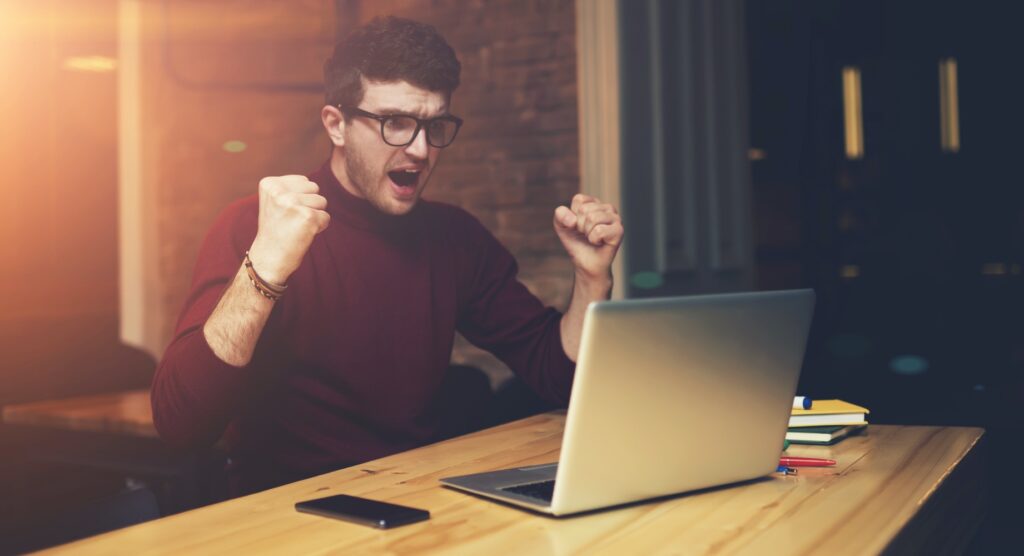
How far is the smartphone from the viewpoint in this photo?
3.77 feet

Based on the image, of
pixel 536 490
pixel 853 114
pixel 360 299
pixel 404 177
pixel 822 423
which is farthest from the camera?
pixel 853 114

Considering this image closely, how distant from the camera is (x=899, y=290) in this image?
5.59 meters

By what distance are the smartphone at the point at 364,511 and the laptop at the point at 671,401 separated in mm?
128

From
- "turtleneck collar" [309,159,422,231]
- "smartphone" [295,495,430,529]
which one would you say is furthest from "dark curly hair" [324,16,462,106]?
"smartphone" [295,495,430,529]

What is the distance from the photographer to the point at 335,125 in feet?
7.45

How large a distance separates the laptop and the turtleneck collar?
922 millimetres

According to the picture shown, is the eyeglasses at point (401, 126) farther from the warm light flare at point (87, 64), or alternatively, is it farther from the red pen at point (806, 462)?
the warm light flare at point (87, 64)

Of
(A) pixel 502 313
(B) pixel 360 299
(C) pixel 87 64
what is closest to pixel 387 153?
(B) pixel 360 299

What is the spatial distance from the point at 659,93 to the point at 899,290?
2.99 m

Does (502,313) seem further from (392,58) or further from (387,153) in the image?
(392,58)

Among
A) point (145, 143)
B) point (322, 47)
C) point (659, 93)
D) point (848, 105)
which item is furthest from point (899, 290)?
point (145, 143)

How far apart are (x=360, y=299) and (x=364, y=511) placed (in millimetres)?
993

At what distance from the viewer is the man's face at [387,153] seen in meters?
2.21

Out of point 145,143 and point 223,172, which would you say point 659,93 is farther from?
point 145,143
